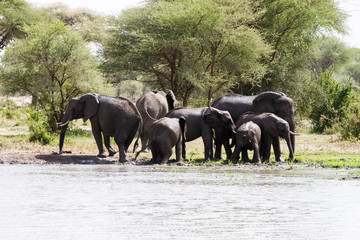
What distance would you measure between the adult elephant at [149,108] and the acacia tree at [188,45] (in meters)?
8.71

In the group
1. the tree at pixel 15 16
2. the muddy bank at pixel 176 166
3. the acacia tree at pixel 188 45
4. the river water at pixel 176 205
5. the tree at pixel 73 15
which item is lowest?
the river water at pixel 176 205

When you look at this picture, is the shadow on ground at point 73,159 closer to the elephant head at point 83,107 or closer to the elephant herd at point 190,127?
the elephant herd at point 190,127

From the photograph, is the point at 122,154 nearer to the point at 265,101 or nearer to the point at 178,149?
the point at 178,149

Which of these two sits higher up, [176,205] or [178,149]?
[178,149]

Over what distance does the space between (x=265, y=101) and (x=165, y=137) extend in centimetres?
417

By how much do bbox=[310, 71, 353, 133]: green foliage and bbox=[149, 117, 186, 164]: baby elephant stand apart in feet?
58.4

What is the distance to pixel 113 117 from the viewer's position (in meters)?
16.9

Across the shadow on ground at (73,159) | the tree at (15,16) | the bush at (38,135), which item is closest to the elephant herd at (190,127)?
the shadow on ground at (73,159)

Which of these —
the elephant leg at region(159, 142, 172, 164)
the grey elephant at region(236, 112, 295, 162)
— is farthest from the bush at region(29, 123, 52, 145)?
the grey elephant at region(236, 112, 295, 162)

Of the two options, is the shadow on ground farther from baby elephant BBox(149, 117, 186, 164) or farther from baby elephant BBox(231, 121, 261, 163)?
baby elephant BBox(231, 121, 261, 163)

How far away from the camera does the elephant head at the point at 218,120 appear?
16672 millimetres

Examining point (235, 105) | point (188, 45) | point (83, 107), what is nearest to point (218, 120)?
point (235, 105)

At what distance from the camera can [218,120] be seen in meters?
16.8

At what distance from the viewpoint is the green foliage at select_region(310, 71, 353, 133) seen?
33.5 metres
